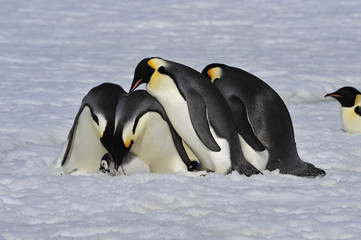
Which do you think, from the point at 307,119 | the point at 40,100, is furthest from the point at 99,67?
the point at 307,119

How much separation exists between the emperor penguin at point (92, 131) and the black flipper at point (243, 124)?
67 centimetres

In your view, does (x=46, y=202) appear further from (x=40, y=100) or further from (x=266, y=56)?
(x=266, y=56)

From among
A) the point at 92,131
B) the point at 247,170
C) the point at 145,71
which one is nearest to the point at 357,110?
the point at 247,170

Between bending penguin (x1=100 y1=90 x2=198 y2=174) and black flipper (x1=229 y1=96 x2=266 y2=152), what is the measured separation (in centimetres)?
35

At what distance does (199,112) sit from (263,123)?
1.37 feet

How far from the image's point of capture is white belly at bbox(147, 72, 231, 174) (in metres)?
3.63

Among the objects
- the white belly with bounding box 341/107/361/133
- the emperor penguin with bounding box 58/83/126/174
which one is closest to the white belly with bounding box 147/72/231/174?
the emperor penguin with bounding box 58/83/126/174

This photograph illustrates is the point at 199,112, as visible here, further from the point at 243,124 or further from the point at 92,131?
the point at 92,131

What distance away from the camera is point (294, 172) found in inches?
148

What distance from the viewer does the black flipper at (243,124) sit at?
369 cm

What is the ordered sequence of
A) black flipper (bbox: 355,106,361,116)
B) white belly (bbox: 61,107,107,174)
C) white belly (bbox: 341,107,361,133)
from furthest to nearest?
black flipper (bbox: 355,106,361,116) → white belly (bbox: 341,107,361,133) → white belly (bbox: 61,107,107,174)

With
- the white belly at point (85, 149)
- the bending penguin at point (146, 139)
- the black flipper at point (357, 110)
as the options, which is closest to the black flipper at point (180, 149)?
the bending penguin at point (146, 139)

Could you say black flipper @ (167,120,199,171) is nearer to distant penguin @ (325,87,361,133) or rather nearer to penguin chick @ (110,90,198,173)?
penguin chick @ (110,90,198,173)

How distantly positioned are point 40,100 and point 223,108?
3569 mm
